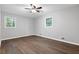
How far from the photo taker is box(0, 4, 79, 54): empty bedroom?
2.75 m

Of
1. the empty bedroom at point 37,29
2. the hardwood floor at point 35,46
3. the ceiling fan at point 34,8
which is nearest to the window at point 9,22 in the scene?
the empty bedroom at point 37,29

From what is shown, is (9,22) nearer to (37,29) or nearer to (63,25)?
(37,29)

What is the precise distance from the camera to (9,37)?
9.29 feet

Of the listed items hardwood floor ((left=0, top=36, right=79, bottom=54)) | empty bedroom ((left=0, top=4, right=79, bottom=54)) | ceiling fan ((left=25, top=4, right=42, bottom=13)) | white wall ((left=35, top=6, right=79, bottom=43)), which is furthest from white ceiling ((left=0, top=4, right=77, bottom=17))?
hardwood floor ((left=0, top=36, right=79, bottom=54))

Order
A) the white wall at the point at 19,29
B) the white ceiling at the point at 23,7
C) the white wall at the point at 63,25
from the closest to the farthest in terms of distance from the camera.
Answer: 1. the white ceiling at the point at 23,7
2. the white wall at the point at 19,29
3. the white wall at the point at 63,25

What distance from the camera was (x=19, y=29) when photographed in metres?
2.91

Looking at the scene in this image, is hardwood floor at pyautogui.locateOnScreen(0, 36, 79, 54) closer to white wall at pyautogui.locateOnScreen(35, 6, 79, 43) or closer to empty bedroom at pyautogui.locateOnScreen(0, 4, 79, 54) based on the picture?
empty bedroom at pyautogui.locateOnScreen(0, 4, 79, 54)

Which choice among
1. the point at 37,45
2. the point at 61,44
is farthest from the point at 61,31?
the point at 37,45

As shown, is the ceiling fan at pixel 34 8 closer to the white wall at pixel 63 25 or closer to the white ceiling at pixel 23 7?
the white ceiling at pixel 23 7

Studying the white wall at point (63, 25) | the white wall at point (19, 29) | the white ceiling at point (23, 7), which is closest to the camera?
the white ceiling at point (23, 7)

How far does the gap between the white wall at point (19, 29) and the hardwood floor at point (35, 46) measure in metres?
0.15

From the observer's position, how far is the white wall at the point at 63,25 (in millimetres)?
3094
